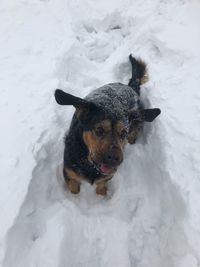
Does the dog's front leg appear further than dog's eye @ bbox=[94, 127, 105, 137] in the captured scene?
Yes

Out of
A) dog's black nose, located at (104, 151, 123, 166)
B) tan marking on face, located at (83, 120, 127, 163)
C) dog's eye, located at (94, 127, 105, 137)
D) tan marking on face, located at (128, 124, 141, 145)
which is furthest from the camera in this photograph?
tan marking on face, located at (128, 124, 141, 145)

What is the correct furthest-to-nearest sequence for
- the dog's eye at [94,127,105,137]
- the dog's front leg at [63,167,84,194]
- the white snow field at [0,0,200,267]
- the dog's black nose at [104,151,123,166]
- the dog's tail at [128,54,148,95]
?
the dog's tail at [128,54,148,95] → the dog's front leg at [63,167,84,194] → the white snow field at [0,0,200,267] → the dog's eye at [94,127,105,137] → the dog's black nose at [104,151,123,166]

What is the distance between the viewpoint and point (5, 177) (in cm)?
440

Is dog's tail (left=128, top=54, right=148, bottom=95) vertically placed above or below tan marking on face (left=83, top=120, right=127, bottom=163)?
below

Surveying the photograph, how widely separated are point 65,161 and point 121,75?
295 cm

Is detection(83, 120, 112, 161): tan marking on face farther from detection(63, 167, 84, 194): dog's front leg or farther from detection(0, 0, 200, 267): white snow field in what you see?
detection(0, 0, 200, 267): white snow field

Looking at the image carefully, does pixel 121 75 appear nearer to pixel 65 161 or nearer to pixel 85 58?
pixel 85 58

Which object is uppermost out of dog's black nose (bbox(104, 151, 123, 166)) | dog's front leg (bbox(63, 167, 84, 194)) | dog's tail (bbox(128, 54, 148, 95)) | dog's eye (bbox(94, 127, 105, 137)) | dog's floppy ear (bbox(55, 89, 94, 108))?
dog's floppy ear (bbox(55, 89, 94, 108))

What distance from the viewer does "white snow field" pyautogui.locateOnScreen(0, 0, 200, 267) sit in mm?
4199

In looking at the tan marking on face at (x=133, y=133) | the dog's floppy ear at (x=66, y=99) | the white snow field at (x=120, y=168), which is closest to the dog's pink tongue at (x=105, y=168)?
the dog's floppy ear at (x=66, y=99)

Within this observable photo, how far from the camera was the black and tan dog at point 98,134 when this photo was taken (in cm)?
378

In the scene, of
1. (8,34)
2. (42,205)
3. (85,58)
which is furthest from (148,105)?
(8,34)

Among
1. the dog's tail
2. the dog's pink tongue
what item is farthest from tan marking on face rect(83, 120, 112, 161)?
the dog's tail

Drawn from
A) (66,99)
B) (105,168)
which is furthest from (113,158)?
(66,99)
